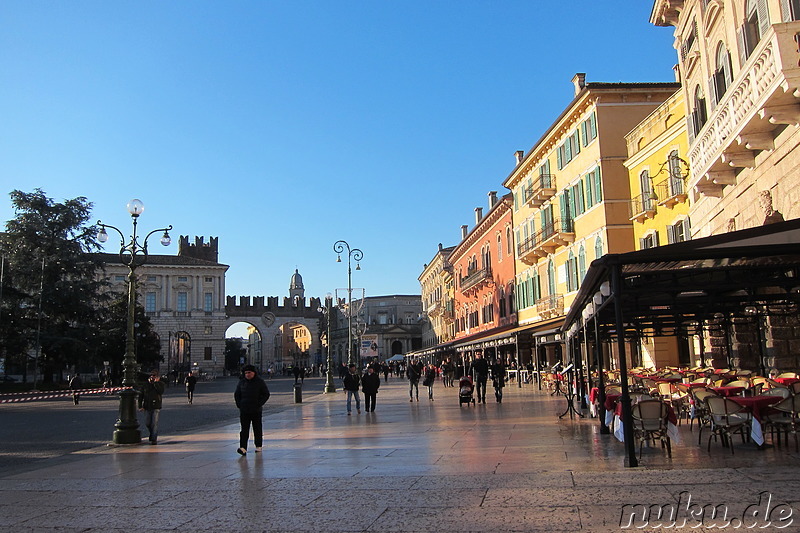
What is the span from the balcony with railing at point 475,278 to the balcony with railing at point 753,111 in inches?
1370

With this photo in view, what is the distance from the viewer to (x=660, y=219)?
26375mm

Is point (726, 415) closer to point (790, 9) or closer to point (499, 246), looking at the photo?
point (790, 9)

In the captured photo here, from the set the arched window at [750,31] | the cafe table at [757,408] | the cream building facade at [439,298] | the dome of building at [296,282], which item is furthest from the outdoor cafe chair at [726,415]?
the dome of building at [296,282]

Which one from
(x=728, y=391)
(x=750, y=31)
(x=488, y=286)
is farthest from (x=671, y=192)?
(x=488, y=286)

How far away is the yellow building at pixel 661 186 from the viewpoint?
24.2m

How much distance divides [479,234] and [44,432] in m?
41.3

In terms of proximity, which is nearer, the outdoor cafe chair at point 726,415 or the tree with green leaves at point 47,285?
the outdoor cafe chair at point 726,415

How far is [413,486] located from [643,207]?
73.0ft

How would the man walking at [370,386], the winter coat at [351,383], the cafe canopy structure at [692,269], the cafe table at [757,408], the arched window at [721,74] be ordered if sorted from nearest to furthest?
the cafe canopy structure at [692,269]
the cafe table at [757,408]
the arched window at [721,74]
the winter coat at [351,383]
the man walking at [370,386]

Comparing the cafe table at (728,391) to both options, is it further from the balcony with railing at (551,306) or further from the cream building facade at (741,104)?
the balcony with railing at (551,306)

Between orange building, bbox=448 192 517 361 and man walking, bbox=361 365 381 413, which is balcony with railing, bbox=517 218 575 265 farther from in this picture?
man walking, bbox=361 365 381 413

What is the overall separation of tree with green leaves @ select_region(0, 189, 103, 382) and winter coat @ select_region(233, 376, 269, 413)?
116 feet

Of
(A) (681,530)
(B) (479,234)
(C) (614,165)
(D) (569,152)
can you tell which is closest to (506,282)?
(B) (479,234)

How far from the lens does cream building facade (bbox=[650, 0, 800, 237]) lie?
425 inches
